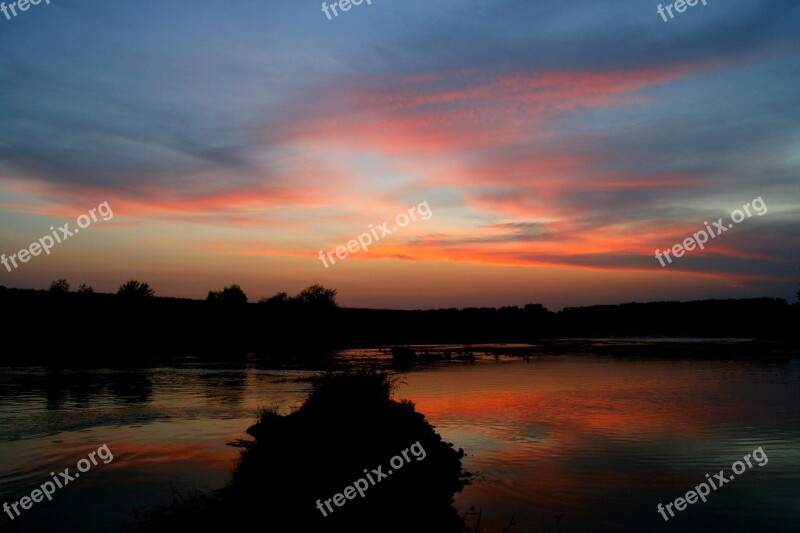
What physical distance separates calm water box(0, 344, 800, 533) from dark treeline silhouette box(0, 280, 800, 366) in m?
21.9

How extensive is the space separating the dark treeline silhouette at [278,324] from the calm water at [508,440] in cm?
2193

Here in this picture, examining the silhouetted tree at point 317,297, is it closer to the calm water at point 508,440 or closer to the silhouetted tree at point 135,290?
the silhouetted tree at point 135,290

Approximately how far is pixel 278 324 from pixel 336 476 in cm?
8792

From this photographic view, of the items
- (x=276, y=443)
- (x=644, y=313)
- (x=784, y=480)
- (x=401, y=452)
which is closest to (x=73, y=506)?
(x=276, y=443)

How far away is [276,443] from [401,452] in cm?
283

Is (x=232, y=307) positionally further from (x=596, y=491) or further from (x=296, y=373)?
(x=596, y=491)

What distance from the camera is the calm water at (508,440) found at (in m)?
13.3

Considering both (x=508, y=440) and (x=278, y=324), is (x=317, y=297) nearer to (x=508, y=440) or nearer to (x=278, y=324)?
(x=278, y=324)

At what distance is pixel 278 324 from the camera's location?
98.7 metres

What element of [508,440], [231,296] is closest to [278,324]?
[231,296]

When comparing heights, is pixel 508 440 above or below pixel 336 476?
below

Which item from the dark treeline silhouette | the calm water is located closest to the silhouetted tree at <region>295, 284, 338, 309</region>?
the dark treeline silhouette

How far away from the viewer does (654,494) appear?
47.4 ft

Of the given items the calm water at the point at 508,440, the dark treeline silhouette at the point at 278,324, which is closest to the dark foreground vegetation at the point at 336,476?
the calm water at the point at 508,440
